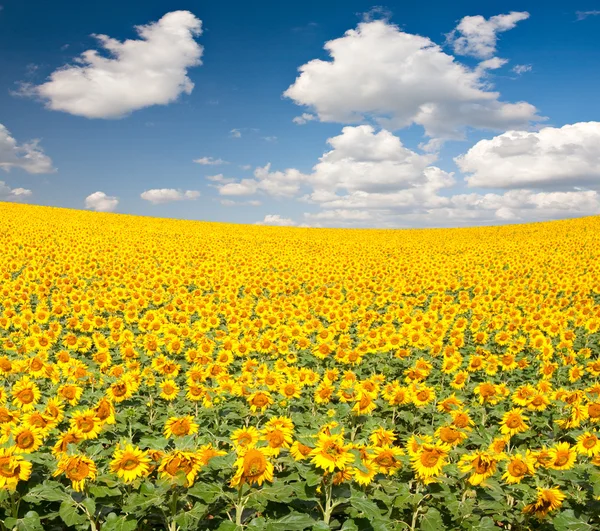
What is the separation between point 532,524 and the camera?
4.86 metres

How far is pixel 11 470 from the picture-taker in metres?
3.70

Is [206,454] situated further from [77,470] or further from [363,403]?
[363,403]

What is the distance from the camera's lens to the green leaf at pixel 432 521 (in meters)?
4.25

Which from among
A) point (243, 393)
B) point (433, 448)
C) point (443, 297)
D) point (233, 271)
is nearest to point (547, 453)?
point (433, 448)

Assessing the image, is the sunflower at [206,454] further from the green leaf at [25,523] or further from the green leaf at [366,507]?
the green leaf at [25,523]

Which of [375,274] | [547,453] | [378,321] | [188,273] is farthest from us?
[375,274]

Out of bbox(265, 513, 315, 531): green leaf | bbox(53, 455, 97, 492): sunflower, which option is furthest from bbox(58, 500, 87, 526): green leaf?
bbox(265, 513, 315, 531): green leaf

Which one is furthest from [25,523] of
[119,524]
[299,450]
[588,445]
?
[588,445]

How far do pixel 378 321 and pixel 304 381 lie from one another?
670 cm

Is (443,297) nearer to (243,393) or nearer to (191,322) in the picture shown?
(191,322)

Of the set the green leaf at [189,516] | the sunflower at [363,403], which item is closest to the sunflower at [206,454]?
the green leaf at [189,516]

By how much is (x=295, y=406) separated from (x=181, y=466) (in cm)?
450

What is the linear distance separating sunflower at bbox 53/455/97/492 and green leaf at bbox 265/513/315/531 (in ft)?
5.31

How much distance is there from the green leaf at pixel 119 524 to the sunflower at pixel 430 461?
262 cm
